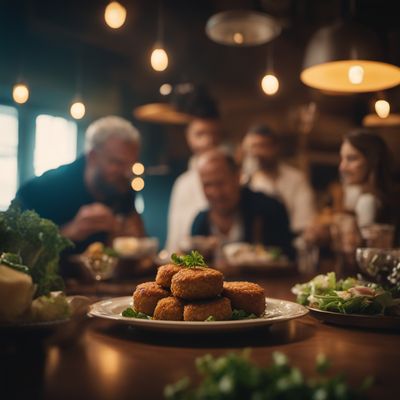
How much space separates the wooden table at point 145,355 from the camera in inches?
34.0

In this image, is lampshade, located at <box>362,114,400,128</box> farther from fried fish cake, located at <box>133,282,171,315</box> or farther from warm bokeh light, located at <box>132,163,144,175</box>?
warm bokeh light, located at <box>132,163,144,175</box>

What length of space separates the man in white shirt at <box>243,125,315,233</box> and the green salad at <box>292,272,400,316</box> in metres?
4.01

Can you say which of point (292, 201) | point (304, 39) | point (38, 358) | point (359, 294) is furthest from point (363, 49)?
point (304, 39)

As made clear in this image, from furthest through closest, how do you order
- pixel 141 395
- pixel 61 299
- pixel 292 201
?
pixel 292 201, pixel 61 299, pixel 141 395

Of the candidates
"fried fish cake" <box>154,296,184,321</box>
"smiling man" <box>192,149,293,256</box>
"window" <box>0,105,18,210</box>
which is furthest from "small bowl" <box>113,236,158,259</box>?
"window" <box>0,105,18,210</box>

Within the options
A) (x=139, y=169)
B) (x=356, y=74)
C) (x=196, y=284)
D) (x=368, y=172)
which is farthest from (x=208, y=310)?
(x=139, y=169)

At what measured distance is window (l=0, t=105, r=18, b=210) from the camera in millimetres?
6730

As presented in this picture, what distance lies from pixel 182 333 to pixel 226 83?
6147mm

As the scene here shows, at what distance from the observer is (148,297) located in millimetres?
1341

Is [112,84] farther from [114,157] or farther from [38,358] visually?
[38,358]

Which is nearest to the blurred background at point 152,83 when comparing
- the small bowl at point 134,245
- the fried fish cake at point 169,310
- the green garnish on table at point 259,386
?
the small bowl at point 134,245

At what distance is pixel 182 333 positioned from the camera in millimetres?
1202

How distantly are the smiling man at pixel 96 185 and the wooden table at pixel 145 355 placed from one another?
2.47m

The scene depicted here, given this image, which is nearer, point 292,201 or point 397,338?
point 397,338
